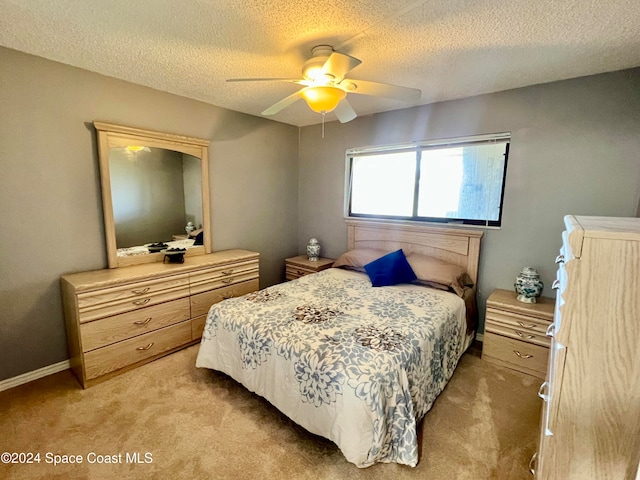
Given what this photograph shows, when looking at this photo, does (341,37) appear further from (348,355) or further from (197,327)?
(197,327)

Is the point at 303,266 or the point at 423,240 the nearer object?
the point at 423,240

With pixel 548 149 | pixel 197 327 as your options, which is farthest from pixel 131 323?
pixel 548 149

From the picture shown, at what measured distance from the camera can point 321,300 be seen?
94.5 inches

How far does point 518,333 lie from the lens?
2.40 metres

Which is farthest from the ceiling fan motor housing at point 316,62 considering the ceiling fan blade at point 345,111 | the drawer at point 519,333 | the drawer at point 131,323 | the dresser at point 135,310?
the drawer at point 519,333

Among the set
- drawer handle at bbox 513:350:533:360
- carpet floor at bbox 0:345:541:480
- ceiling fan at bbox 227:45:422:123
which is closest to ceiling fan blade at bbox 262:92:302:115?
ceiling fan at bbox 227:45:422:123

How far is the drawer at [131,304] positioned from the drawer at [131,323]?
0.03 m

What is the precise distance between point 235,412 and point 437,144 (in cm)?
307

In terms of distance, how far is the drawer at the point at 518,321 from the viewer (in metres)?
2.30

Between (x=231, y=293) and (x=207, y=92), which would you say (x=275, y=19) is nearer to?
(x=207, y=92)

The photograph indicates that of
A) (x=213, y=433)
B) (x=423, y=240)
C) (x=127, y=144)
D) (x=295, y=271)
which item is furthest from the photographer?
(x=295, y=271)

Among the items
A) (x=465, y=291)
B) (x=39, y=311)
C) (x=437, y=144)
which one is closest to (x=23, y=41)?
(x=39, y=311)

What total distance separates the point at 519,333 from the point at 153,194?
357 cm

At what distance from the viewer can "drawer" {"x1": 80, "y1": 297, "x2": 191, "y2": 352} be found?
2.15 m
